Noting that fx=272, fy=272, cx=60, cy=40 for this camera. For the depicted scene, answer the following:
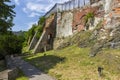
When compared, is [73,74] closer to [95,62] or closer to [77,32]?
[95,62]

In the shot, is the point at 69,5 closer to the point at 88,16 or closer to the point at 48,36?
the point at 48,36

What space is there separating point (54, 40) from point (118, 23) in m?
16.6

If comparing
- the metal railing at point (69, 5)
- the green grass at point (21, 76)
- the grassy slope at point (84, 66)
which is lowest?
the green grass at point (21, 76)

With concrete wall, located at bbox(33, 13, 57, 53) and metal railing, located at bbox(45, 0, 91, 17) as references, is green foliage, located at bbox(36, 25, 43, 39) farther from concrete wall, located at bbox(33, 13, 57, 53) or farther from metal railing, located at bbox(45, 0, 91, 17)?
metal railing, located at bbox(45, 0, 91, 17)

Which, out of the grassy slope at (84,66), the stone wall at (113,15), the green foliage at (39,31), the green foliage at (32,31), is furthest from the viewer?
the green foliage at (32,31)

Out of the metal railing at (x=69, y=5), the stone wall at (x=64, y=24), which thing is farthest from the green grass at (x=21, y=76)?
the stone wall at (x=64, y=24)

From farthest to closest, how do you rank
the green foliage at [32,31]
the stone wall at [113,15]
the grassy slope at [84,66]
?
1. the green foliage at [32,31]
2. the stone wall at [113,15]
3. the grassy slope at [84,66]

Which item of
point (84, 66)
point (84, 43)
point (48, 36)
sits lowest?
point (84, 66)

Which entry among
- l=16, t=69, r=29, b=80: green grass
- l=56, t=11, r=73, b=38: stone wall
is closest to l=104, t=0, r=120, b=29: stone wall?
l=16, t=69, r=29, b=80: green grass

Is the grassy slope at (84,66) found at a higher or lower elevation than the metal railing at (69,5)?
lower

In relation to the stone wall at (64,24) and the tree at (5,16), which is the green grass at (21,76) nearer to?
the tree at (5,16)

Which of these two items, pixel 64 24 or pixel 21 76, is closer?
pixel 21 76

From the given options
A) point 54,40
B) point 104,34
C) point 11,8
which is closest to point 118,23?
point 104,34

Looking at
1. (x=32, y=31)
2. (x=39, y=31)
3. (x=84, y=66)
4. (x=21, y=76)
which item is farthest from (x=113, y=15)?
(x=32, y=31)
